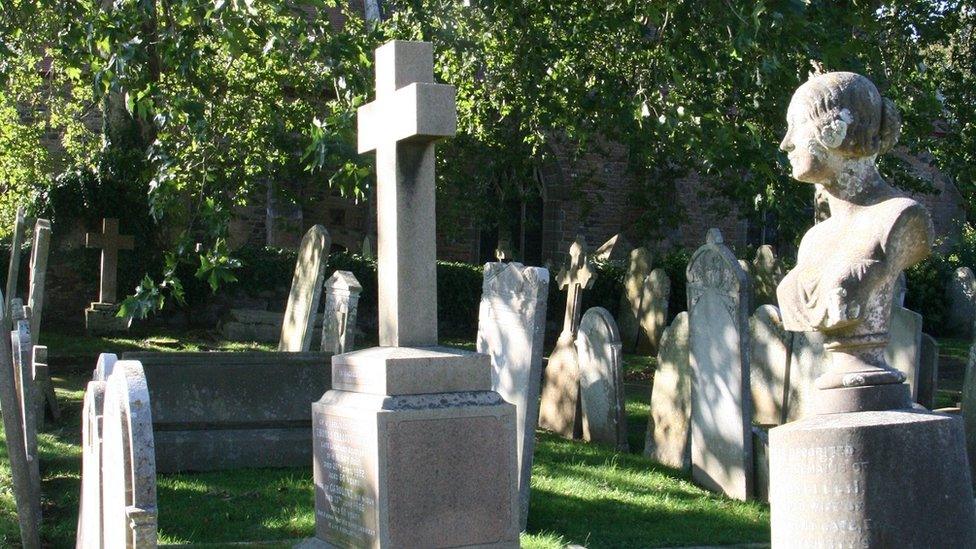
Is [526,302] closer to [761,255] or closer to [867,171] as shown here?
[867,171]

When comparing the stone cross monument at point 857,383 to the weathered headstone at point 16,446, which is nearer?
the stone cross monument at point 857,383

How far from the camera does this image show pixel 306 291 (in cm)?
1184

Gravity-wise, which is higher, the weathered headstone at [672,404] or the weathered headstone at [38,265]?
the weathered headstone at [38,265]

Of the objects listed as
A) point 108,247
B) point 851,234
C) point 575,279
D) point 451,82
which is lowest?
point 851,234

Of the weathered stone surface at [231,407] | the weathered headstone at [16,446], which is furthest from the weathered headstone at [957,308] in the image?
the weathered headstone at [16,446]

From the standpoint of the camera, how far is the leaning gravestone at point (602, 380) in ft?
31.7

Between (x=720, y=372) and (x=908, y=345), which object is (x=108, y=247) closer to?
(x=720, y=372)

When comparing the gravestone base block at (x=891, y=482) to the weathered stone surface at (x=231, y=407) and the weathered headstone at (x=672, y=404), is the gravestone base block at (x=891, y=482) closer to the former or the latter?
the weathered headstone at (x=672, y=404)

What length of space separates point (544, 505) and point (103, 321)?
34.3ft

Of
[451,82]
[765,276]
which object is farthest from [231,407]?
[765,276]

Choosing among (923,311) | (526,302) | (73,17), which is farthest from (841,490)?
(923,311)

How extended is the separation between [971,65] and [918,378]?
938 centimetres

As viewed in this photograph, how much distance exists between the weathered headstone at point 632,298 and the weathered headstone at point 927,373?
8.30 metres

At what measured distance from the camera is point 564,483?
26.7ft
